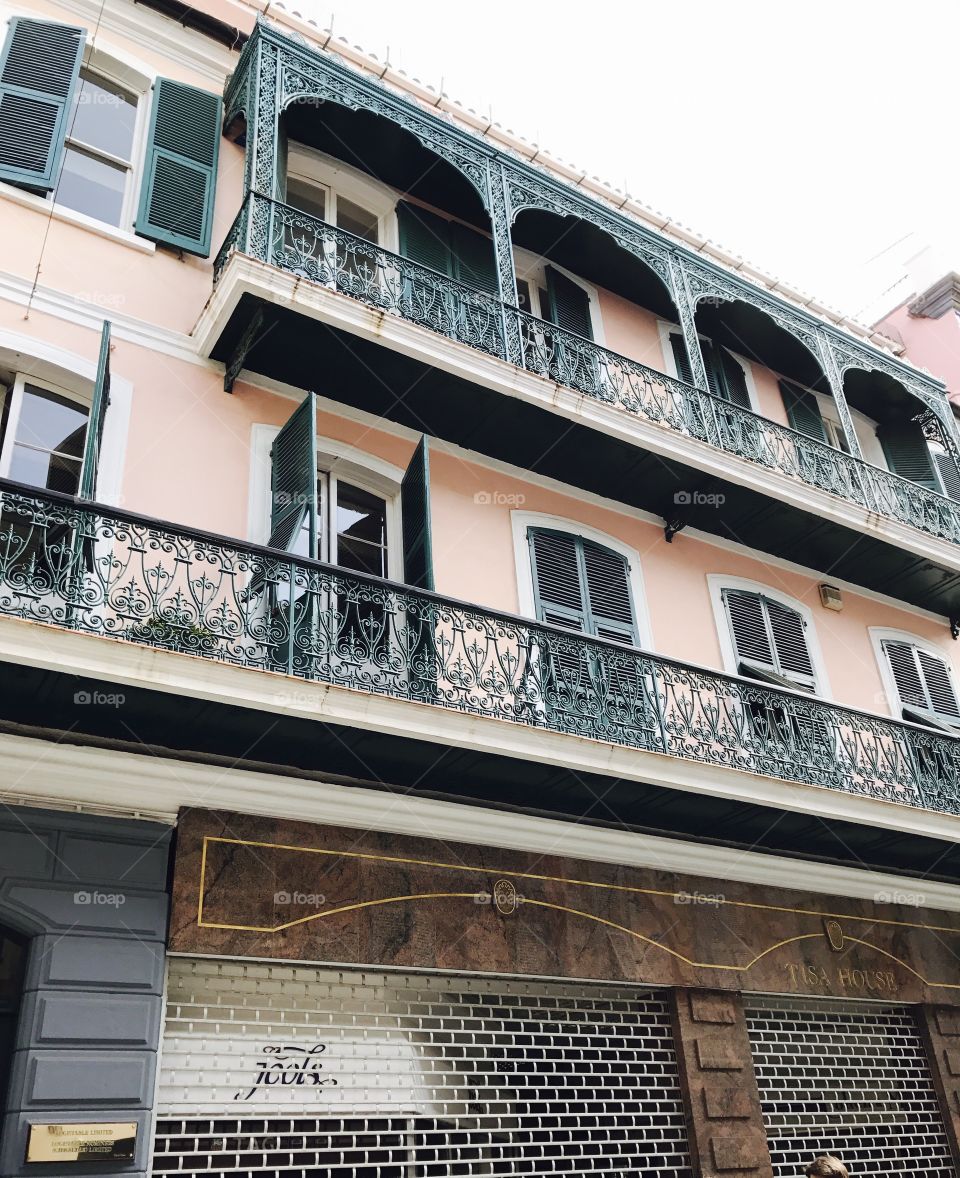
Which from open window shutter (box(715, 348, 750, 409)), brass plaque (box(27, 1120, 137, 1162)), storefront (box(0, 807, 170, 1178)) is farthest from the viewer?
open window shutter (box(715, 348, 750, 409))

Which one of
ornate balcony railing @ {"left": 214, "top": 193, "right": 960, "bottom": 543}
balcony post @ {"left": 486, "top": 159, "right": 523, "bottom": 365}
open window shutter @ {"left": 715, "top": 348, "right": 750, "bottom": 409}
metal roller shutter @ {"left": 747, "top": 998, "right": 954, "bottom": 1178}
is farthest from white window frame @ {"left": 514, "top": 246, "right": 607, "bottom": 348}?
metal roller shutter @ {"left": 747, "top": 998, "right": 954, "bottom": 1178}

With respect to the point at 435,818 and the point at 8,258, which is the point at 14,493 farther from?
the point at 435,818

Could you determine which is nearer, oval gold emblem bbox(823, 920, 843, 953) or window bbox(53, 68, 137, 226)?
window bbox(53, 68, 137, 226)

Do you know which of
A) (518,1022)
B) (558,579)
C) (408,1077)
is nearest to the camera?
(408,1077)

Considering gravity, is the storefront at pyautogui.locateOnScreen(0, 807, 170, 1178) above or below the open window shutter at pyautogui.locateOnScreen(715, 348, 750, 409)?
below

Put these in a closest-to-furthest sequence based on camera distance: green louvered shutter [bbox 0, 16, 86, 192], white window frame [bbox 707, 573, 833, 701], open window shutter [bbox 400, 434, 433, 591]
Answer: open window shutter [bbox 400, 434, 433, 591] → green louvered shutter [bbox 0, 16, 86, 192] → white window frame [bbox 707, 573, 833, 701]

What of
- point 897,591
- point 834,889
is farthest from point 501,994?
point 897,591

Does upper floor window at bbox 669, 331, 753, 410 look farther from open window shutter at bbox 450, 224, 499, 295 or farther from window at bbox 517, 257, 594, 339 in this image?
open window shutter at bbox 450, 224, 499, 295

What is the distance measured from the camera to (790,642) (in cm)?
1082

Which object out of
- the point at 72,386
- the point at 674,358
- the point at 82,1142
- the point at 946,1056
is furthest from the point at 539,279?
the point at 82,1142

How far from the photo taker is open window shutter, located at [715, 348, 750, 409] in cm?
1260

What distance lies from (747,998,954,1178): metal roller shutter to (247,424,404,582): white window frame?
4786 millimetres

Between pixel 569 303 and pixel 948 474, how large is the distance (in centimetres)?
638

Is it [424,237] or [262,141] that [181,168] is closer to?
[262,141]
